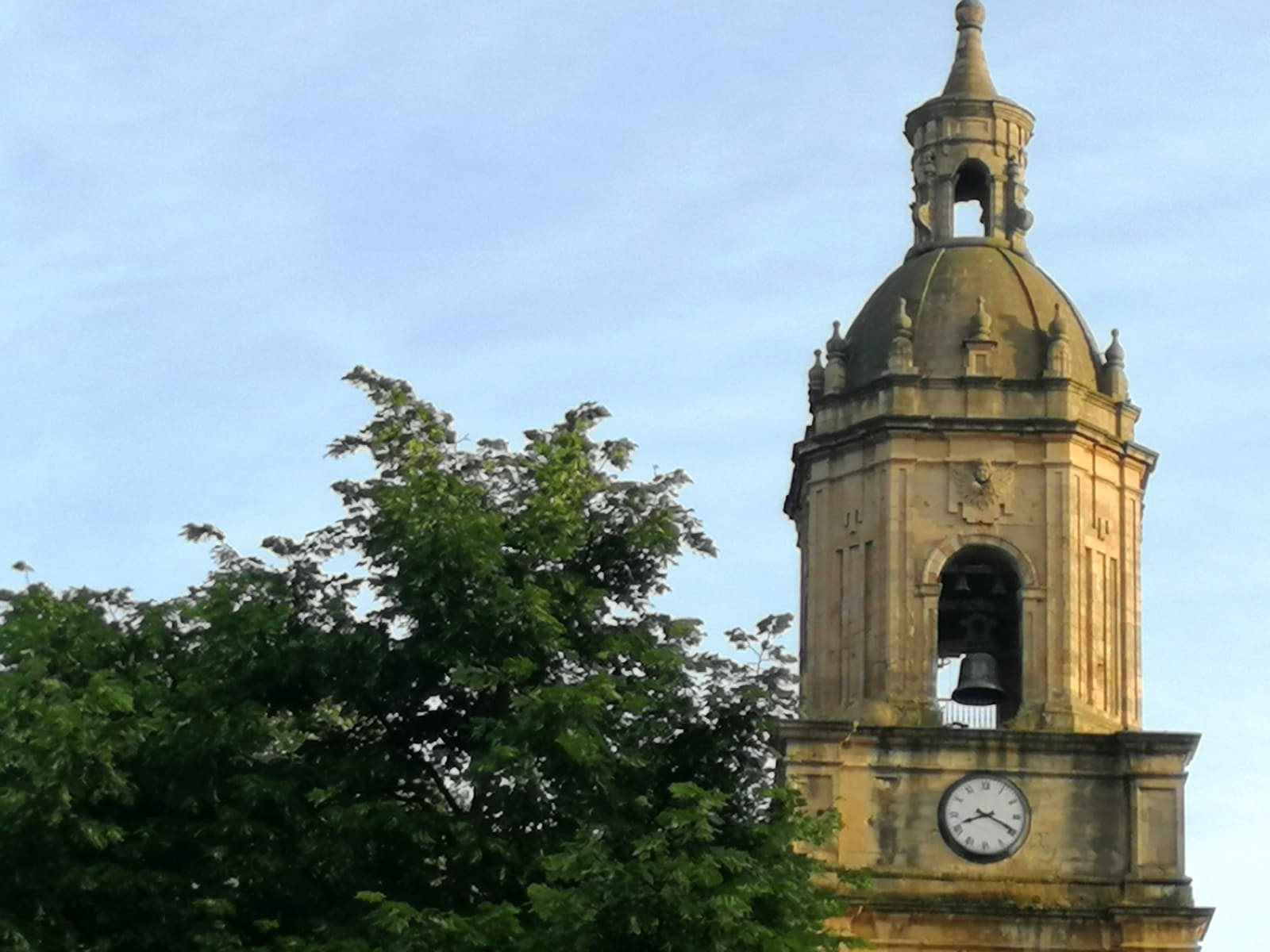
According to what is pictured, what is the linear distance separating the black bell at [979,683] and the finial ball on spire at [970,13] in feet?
24.1

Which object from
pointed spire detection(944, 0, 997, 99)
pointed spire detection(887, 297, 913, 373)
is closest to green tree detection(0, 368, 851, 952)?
pointed spire detection(887, 297, 913, 373)

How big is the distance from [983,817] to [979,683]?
1.45m

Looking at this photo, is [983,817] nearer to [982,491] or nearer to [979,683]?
[979,683]

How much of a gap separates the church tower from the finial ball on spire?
571 millimetres

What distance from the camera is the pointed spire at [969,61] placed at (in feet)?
125

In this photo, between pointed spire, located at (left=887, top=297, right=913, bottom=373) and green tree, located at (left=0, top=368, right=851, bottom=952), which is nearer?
green tree, located at (left=0, top=368, right=851, bottom=952)

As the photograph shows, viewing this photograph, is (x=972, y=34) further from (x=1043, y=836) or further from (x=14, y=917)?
(x=14, y=917)

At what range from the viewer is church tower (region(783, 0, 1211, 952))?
3431cm

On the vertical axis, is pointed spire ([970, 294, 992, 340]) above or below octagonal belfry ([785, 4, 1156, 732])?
above

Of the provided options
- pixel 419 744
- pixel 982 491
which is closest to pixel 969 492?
pixel 982 491

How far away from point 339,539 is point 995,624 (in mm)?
6694

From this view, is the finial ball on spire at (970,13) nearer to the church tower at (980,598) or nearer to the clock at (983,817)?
the church tower at (980,598)

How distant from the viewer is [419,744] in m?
33.1

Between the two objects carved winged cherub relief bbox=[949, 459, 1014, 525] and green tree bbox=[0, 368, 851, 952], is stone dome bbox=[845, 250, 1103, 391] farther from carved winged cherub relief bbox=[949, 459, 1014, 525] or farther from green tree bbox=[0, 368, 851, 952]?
green tree bbox=[0, 368, 851, 952]
